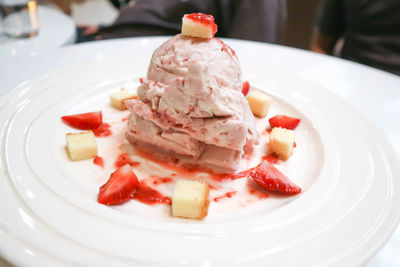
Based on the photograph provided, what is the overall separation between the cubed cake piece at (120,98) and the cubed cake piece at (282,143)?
899mm

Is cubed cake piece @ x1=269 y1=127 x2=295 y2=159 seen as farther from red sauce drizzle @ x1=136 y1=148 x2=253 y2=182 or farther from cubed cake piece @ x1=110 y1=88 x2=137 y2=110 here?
cubed cake piece @ x1=110 y1=88 x2=137 y2=110

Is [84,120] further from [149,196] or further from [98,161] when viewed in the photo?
[149,196]

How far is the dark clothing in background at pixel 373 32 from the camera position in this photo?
338 cm

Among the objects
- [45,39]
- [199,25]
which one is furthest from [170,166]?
[45,39]

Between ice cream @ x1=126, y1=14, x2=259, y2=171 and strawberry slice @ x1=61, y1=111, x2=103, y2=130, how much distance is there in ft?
0.81

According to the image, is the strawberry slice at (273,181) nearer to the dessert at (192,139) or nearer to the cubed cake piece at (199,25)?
the dessert at (192,139)

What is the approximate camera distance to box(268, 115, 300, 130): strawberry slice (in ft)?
6.22

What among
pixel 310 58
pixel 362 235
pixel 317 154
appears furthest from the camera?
pixel 310 58

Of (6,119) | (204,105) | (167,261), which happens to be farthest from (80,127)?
(167,261)

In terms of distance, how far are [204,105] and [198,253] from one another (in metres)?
0.69

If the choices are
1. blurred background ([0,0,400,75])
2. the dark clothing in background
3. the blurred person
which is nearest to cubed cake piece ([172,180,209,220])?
blurred background ([0,0,400,75])

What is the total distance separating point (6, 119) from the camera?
1.61 meters

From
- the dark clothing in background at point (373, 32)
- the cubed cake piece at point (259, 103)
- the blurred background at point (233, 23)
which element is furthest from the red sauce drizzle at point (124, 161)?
the dark clothing in background at point (373, 32)

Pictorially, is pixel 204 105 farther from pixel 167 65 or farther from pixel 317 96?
pixel 317 96
